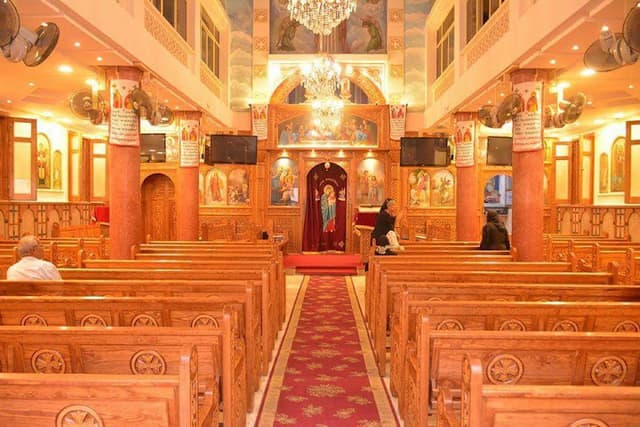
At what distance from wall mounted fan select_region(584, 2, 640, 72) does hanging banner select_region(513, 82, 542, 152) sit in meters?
2.12

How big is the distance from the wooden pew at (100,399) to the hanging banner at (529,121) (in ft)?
25.3

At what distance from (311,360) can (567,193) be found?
15088 mm

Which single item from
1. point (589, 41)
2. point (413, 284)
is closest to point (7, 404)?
point (413, 284)

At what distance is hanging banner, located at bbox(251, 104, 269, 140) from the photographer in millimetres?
17875

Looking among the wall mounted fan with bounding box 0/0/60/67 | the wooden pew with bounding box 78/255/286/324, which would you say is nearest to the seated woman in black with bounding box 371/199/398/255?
the wooden pew with bounding box 78/255/286/324

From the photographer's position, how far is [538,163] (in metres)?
8.82

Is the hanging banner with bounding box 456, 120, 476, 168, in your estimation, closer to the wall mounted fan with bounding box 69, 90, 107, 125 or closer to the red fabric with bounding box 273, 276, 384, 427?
the red fabric with bounding box 273, 276, 384, 427

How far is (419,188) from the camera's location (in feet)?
60.8

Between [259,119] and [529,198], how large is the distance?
1069 cm

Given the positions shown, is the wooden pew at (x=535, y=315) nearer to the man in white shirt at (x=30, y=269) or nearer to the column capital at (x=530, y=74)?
the man in white shirt at (x=30, y=269)

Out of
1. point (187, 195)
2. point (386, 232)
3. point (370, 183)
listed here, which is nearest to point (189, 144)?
point (187, 195)

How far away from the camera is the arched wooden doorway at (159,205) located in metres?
19.1

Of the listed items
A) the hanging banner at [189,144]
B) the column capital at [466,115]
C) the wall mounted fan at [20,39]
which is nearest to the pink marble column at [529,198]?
the column capital at [466,115]

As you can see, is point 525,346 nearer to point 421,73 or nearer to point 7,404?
point 7,404
